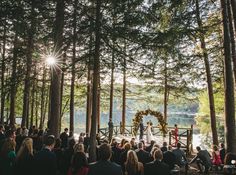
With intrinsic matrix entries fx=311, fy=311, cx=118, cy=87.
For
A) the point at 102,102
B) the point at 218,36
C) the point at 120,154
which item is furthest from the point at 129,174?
the point at 102,102

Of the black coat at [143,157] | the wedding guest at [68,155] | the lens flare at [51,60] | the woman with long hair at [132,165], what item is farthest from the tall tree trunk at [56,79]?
the woman with long hair at [132,165]

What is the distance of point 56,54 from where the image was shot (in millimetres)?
13891

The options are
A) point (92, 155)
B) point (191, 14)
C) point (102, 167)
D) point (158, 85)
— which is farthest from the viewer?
point (158, 85)

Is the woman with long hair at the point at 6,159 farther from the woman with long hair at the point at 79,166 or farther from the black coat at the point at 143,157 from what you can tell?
the black coat at the point at 143,157

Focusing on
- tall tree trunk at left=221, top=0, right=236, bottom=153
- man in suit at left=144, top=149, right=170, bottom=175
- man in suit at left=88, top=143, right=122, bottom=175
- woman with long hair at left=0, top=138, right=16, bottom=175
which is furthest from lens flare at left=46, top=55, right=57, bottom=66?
man in suit at left=88, top=143, right=122, bottom=175

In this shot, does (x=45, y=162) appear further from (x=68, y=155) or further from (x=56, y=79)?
(x=56, y=79)

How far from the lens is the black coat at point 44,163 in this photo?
5.99 metres

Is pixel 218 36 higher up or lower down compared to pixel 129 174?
higher up

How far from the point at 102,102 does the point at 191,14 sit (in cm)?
2171

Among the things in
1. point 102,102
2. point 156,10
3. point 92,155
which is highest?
point 156,10

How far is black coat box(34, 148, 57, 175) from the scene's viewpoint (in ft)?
19.6

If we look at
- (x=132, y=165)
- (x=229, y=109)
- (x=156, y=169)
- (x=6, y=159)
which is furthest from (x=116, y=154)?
(x=229, y=109)

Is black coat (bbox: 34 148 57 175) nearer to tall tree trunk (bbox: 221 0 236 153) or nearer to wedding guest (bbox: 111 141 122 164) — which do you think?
wedding guest (bbox: 111 141 122 164)

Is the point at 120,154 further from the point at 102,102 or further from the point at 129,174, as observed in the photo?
the point at 102,102
